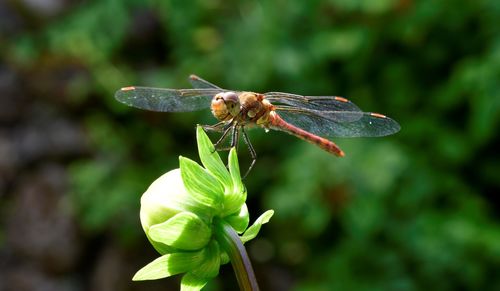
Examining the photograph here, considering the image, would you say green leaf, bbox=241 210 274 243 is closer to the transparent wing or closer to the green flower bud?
the green flower bud

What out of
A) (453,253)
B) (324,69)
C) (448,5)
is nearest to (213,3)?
(324,69)

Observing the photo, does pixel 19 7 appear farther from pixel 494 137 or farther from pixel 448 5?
pixel 494 137

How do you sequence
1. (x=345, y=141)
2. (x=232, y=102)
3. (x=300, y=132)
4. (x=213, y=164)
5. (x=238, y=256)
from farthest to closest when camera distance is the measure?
(x=345, y=141), (x=300, y=132), (x=232, y=102), (x=213, y=164), (x=238, y=256)

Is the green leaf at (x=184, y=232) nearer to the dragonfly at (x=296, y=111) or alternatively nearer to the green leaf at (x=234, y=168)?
the green leaf at (x=234, y=168)

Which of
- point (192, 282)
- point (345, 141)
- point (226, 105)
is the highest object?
point (226, 105)

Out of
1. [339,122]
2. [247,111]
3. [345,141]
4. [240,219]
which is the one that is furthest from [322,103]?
[345,141]

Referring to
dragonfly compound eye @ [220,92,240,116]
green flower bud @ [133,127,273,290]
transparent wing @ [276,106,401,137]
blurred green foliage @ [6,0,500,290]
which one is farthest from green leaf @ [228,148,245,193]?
blurred green foliage @ [6,0,500,290]

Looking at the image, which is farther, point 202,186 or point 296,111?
point 296,111

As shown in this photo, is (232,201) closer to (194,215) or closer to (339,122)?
(194,215)
